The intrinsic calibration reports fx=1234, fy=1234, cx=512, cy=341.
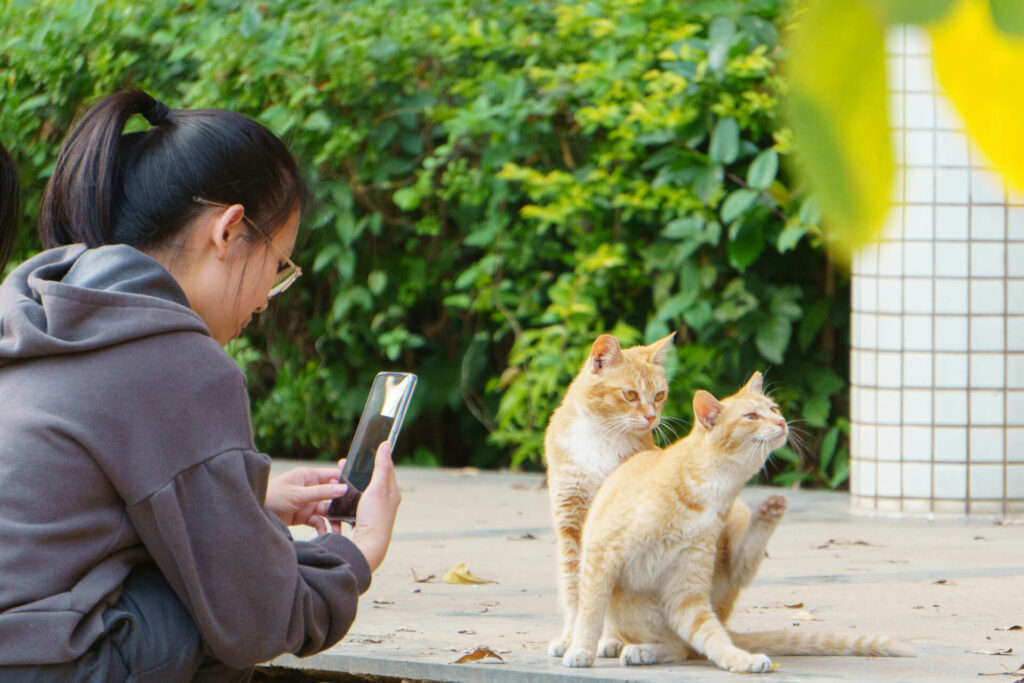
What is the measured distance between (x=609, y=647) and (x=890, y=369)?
1.97m

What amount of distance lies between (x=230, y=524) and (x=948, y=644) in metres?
1.74

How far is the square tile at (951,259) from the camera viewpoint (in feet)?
13.1

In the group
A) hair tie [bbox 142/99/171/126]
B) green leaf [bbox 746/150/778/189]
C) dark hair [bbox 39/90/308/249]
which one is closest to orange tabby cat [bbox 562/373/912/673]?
dark hair [bbox 39/90/308/249]

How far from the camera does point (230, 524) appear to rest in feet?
5.29

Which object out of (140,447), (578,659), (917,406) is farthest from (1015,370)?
(140,447)

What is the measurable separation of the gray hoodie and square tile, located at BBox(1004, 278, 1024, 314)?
3093mm

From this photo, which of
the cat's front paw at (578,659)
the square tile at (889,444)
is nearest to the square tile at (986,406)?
the square tile at (889,444)

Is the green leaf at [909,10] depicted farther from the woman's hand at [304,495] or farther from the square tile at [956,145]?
the woman's hand at [304,495]

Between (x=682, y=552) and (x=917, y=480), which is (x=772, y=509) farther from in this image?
(x=917, y=480)

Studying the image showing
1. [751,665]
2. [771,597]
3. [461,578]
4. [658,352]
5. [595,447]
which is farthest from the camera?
[461,578]

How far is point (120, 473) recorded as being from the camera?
158cm

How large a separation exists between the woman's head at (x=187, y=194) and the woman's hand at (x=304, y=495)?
0.32m

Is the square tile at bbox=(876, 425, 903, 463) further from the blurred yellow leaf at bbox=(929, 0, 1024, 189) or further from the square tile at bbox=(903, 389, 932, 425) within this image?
the blurred yellow leaf at bbox=(929, 0, 1024, 189)

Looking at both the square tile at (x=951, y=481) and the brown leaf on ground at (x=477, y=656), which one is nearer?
the brown leaf on ground at (x=477, y=656)
